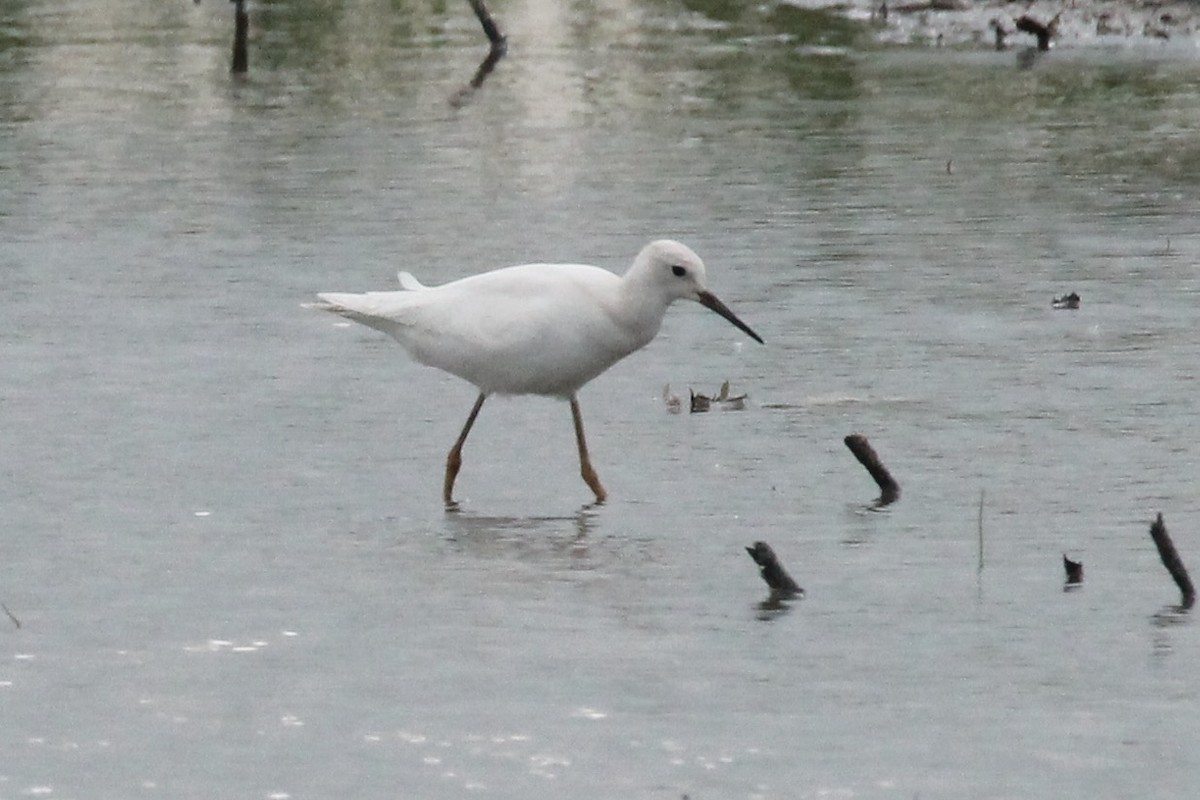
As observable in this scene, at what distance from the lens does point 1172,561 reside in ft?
27.6

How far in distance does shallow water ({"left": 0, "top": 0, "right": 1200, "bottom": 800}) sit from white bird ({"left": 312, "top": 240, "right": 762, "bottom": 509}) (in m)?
0.42

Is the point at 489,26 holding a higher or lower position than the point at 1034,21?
lower

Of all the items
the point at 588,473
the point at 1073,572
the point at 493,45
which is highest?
the point at 1073,572

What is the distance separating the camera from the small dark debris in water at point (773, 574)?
8641 millimetres

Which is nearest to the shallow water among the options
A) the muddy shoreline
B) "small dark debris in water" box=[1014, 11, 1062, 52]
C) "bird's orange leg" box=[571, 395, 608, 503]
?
"bird's orange leg" box=[571, 395, 608, 503]

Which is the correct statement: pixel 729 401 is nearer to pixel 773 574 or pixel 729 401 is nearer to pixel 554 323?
pixel 554 323

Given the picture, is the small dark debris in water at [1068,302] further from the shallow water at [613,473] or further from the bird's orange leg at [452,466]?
the bird's orange leg at [452,466]

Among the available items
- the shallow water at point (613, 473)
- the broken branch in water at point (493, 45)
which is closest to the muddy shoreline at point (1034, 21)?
the broken branch in water at point (493, 45)

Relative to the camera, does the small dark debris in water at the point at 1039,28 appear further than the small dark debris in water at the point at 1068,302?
Yes

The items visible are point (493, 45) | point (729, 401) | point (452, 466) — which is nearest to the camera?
point (452, 466)

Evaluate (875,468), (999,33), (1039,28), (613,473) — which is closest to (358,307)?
(613,473)

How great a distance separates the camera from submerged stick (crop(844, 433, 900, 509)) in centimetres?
1006

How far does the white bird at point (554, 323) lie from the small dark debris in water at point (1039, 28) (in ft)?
58.1

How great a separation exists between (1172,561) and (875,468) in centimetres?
185
